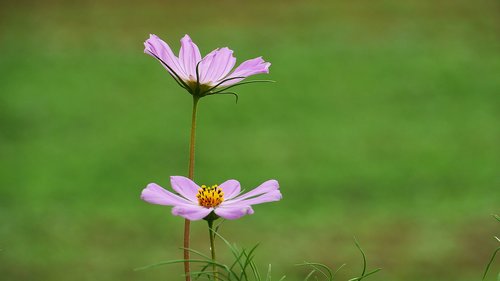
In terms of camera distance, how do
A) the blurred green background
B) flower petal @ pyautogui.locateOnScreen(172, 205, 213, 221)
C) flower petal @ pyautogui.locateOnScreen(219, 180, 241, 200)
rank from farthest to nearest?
the blurred green background < flower petal @ pyautogui.locateOnScreen(219, 180, 241, 200) < flower petal @ pyautogui.locateOnScreen(172, 205, 213, 221)

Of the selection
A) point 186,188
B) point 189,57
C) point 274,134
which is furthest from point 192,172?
point 274,134

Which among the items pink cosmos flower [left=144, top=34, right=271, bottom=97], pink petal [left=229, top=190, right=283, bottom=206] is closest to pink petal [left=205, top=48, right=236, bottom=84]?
pink cosmos flower [left=144, top=34, right=271, bottom=97]

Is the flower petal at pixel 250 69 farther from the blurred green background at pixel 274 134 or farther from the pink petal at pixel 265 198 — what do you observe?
the blurred green background at pixel 274 134

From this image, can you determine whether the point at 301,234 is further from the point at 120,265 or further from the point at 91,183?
the point at 91,183

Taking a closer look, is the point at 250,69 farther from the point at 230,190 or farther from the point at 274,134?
the point at 274,134

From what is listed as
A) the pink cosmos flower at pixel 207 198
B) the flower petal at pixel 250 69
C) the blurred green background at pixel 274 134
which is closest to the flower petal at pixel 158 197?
the pink cosmos flower at pixel 207 198

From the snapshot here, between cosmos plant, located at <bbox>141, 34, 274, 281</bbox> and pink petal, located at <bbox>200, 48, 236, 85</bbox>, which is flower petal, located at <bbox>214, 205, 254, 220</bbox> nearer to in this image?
cosmos plant, located at <bbox>141, 34, 274, 281</bbox>

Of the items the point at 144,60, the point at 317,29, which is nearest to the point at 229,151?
the point at 144,60

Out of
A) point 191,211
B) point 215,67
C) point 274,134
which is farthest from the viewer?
point 274,134
